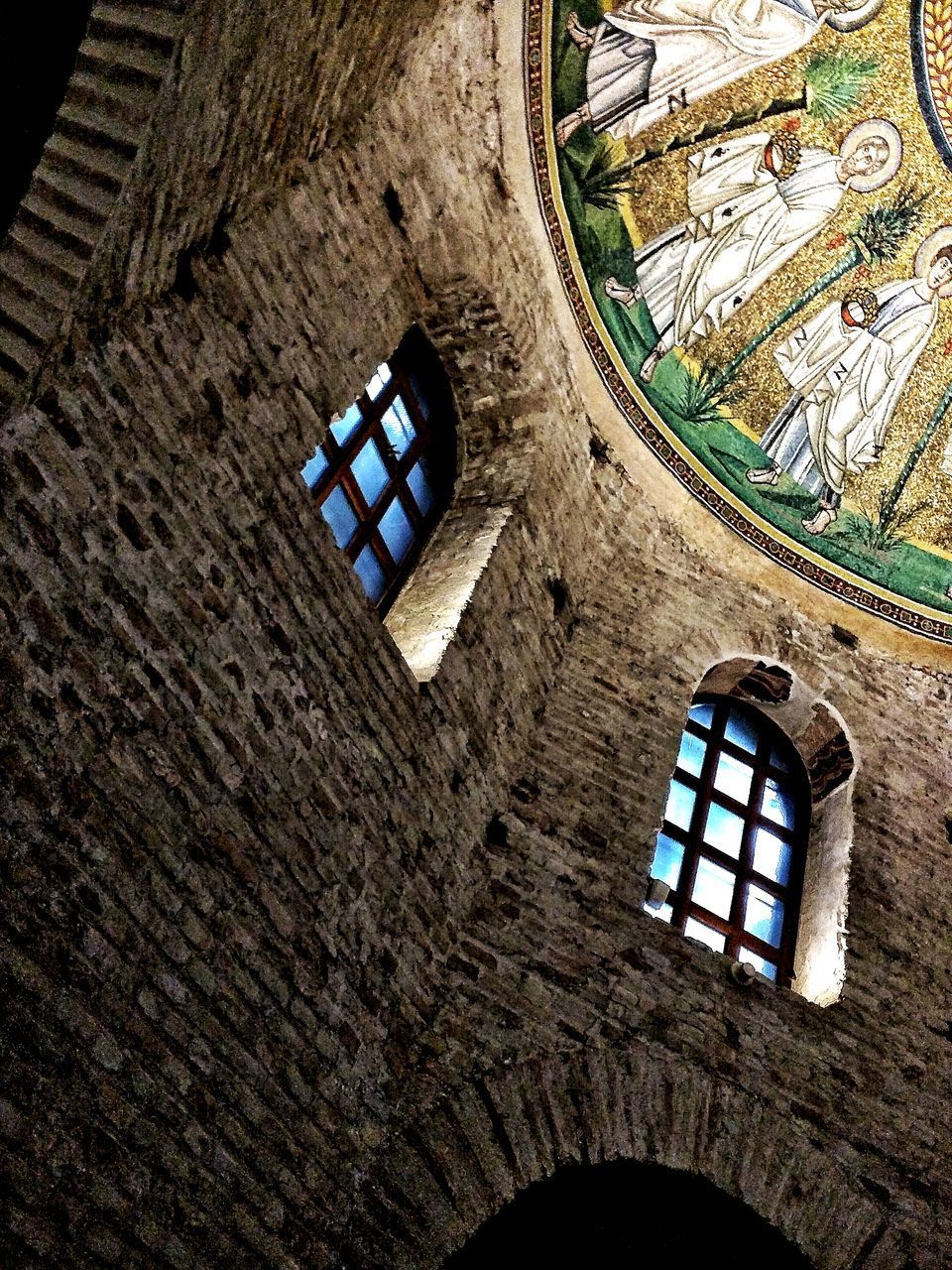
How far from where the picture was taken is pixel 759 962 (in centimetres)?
571

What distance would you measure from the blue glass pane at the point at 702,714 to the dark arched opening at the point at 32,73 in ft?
14.4

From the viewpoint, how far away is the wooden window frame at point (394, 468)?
213 inches

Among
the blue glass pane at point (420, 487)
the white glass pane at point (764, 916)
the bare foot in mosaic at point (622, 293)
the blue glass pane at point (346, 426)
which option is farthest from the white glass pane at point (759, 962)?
the bare foot in mosaic at point (622, 293)

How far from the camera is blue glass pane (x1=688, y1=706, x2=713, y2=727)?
6.70 m

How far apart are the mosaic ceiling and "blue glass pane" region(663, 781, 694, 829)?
1.95 meters

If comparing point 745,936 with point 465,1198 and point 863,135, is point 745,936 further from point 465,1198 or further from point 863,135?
point 863,135

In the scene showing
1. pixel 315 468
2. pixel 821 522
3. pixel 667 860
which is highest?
pixel 821 522

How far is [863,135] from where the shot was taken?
782cm

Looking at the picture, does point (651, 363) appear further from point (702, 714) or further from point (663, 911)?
point (663, 911)

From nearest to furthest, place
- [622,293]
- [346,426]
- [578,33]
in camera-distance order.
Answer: [346,426]
[578,33]
[622,293]

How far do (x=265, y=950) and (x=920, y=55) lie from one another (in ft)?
23.1

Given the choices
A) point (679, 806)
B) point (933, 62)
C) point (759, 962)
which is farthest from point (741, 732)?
point (933, 62)

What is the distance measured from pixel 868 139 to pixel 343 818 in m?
6.00

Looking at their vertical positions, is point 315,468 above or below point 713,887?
above
